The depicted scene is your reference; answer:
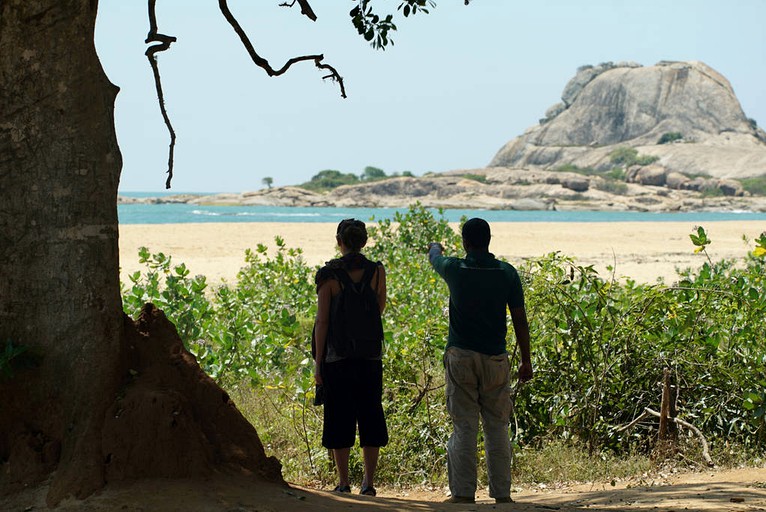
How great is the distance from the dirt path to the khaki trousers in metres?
0.39

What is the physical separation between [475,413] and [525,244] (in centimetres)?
3046

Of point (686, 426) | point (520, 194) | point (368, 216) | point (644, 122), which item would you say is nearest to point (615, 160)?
point (644, 122)

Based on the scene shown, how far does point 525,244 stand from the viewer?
117 ft

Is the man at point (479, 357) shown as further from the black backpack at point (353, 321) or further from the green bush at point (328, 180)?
the green bush at point (328, 180)

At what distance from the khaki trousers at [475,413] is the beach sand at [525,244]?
10429 millimetres

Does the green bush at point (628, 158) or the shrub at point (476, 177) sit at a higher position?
the green bush at point (628, 158)

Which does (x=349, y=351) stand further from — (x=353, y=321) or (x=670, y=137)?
(x=670, y=137)

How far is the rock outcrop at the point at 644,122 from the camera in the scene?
13840 centimetres

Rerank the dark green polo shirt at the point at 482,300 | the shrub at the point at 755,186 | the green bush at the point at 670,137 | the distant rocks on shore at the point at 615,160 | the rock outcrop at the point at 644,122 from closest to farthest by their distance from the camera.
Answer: the dark green polo shirt at the point at 482,300 < the distant rocks on shore at the point at 615,160 < the shrub at the point at 755,186 < the rock outcrop at the point at 644,122 < the green bush at the point at 670,137

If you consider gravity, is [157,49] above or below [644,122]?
below

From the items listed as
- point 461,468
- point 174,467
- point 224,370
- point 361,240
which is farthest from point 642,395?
point 174,467

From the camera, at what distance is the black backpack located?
5.53 metres

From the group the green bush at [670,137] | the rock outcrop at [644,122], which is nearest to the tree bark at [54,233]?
the rock outcrop at [644,122]

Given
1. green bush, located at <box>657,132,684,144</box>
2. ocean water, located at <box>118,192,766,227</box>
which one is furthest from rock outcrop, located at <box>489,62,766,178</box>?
ocean water, located at <box>118,192,766,227</box>
